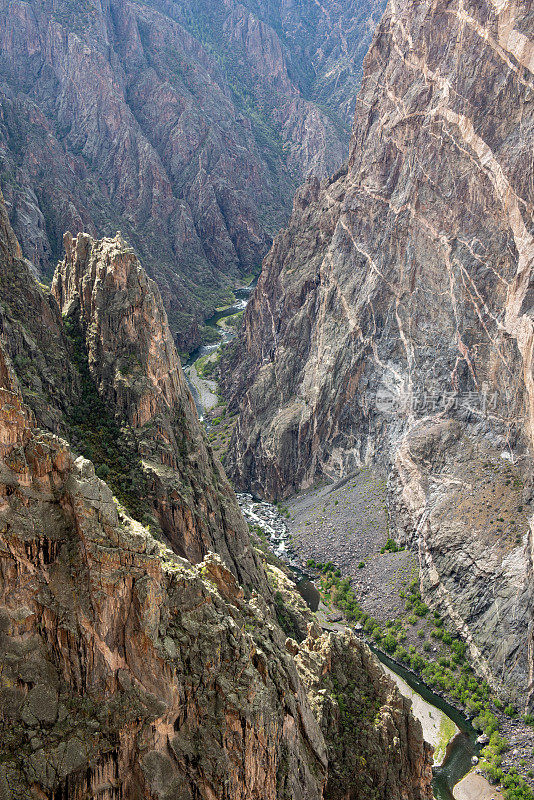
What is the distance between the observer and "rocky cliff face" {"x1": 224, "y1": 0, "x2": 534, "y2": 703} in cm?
8594

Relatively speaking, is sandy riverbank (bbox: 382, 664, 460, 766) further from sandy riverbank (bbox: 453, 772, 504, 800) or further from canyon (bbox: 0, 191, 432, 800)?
canyon (bbox: 0, 191, 432, 800)

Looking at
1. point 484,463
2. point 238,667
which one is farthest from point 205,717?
point 484,463

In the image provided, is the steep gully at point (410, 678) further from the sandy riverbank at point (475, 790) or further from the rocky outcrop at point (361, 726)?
the rocky outcrop at point (361, 726)

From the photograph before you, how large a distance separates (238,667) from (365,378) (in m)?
84.9

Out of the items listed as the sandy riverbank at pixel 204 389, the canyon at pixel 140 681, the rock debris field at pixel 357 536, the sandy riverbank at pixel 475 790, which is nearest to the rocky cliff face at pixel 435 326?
the rock debris field at pixel 357 536

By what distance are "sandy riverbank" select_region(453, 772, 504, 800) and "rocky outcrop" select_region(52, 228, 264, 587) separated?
26.5 meters

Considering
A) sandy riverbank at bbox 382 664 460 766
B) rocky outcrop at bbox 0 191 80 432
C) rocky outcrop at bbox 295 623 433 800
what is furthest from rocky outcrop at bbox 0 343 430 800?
sandy riverbank at bbox 382 664 460 766

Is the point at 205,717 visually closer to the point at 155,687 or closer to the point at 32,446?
the point at 155,687

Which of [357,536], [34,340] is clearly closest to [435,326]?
[357,536]

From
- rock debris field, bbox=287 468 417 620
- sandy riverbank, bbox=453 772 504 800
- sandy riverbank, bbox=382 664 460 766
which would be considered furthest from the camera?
rock debris field, bbox=287 468 417 620

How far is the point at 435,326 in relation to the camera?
10500 cm

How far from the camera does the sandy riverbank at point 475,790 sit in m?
63.3

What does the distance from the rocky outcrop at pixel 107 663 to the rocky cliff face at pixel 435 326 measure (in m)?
50.1

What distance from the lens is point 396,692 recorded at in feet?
165
